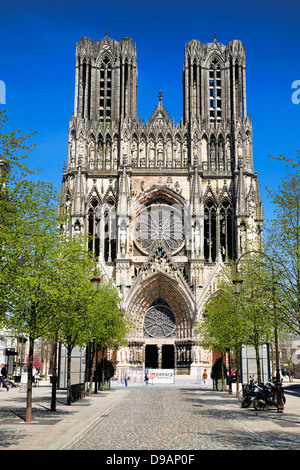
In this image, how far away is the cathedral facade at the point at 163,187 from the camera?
160 feet

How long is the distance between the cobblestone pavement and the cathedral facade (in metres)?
27.8

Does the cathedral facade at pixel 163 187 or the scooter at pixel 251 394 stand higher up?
the cathedral facade at pixel 163 187

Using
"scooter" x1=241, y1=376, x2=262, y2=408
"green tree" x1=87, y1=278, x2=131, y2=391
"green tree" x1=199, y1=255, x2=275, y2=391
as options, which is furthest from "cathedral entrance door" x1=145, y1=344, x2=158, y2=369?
"scooter" x1=241, y1=376, x2=262, y2=408

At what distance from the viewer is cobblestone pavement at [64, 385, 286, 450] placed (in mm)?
11812

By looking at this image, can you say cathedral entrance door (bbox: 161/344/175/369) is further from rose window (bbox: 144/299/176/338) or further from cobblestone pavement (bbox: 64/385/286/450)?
cobblestone pavement (bbox: 64/385/286/450)

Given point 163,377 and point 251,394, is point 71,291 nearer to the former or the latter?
point 251,394

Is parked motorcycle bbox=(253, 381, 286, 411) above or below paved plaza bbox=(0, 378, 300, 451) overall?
above

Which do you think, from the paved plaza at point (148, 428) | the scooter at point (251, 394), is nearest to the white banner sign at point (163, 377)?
the paved plaza at point (148, 428)

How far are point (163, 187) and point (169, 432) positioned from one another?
3913 cm

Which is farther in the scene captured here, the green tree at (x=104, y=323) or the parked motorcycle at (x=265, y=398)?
the green tree at (x=104, y=323)

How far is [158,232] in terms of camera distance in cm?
5175

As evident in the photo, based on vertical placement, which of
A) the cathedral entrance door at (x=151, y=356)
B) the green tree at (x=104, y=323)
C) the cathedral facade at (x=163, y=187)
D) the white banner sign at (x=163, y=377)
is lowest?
the white banner sign at (x=163, y=377)

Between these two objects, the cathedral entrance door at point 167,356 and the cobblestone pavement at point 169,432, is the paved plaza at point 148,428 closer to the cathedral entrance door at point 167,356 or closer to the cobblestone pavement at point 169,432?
the cobblestone pavement at point 169,432

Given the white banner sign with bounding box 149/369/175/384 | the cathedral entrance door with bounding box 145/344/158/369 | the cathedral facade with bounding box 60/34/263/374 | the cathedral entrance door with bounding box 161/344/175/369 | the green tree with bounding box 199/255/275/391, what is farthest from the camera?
the cathedral entrance door with bounding box 145/344/158/369
